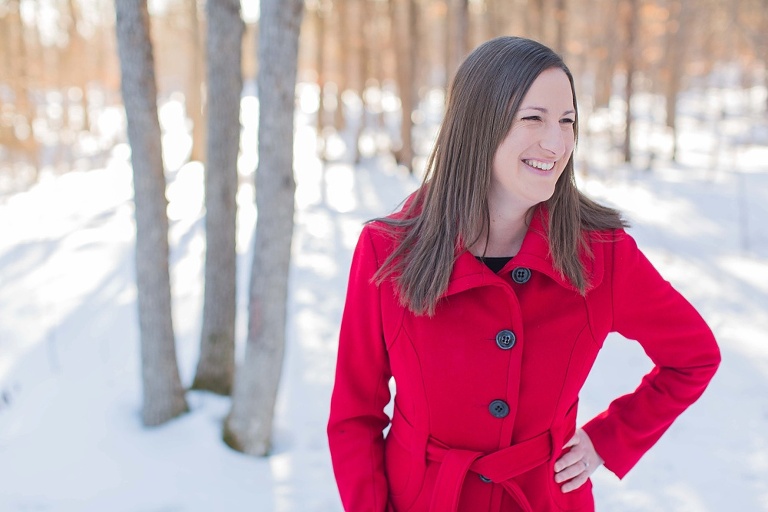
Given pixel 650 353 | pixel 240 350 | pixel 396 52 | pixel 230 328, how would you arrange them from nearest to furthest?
pixel 650 353 < pixel 230 328 < pixel 240 350 < pixel 396 52

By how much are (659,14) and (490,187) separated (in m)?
21.0

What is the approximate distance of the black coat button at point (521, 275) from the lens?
1.56 meters

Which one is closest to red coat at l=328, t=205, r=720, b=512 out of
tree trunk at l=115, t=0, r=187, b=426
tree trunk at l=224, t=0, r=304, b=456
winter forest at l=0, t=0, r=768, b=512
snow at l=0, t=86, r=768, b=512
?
winter forest at l=0, t=0, r=768, b=512

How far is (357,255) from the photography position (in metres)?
1.66

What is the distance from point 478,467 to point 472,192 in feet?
1.97

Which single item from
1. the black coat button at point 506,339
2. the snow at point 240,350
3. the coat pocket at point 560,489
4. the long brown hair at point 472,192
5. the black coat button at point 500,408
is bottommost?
the snow at point 240,350

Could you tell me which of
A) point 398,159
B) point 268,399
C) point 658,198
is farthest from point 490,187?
point 398,159

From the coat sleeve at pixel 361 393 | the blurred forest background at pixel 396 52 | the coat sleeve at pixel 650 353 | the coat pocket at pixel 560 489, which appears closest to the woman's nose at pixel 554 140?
the coat sleeve at pixel 650 353

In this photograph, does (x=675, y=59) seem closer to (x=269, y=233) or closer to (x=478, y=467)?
(x=269, y=233)

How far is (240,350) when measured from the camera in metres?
6.06

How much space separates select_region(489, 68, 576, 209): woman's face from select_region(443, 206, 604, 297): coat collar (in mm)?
87

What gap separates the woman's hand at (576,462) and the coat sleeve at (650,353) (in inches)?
1.7

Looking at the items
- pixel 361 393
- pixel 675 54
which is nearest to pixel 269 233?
pixel 361 393

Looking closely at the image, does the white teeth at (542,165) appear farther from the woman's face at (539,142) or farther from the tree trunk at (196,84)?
the tree trunk at (196,84)
